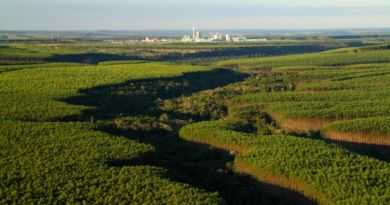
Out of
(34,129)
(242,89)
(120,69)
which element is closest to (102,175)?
(34,129)

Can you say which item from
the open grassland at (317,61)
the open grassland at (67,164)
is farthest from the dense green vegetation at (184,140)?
the open grassland at (317,61)

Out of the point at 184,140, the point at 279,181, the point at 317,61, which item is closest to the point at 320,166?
the point at 279,181

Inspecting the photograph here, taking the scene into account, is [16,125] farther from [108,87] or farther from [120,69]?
[120,69]

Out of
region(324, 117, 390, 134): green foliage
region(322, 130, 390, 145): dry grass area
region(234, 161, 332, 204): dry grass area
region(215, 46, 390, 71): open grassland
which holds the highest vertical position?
region(215, 46, 390, 71): open grassland

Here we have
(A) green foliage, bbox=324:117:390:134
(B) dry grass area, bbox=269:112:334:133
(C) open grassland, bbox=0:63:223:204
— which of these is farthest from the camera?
(B) dry grass area, bbox=269:112:334:133

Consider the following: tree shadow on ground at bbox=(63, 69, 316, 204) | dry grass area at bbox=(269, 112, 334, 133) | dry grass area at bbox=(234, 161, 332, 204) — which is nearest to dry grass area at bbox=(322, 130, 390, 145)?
dry grass area at bbox=(269, 112, 334, 133)

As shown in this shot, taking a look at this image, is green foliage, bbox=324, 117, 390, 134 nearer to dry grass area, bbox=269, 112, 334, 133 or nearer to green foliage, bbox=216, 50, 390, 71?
dry grass area, bbox=269, 112, 334, 133

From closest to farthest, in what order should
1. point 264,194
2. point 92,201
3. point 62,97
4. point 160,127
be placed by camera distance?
1. point 92,201
2. point 264,194
3. point 160,127
4. point 62,97

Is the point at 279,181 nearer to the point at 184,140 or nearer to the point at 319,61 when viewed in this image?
the point at 184,140

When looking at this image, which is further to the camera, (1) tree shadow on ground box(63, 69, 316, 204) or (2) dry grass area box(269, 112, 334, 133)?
(2) dry grass area box(269, 112, 334, 133)
